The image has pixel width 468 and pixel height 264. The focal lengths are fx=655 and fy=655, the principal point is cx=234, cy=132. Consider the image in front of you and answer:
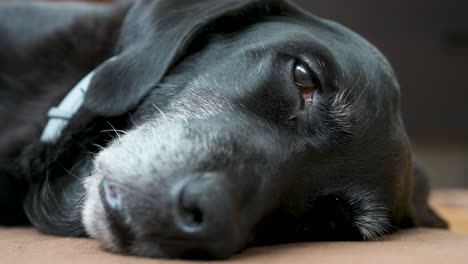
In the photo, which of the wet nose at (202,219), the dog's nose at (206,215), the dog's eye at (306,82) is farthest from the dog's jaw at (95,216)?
the dog's eye at (306,82)

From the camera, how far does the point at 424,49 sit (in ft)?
24.7

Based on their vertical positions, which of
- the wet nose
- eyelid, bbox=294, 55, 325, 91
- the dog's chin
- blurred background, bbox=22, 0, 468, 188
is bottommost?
blurred background, bbox=22, 0, 468, 188

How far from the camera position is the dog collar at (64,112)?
2.49 metres

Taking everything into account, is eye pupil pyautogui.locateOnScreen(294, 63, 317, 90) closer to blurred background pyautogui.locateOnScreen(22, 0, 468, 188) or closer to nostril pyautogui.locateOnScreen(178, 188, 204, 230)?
nostril pyautogui.locateOnScreen(178, 188, 204, 230)

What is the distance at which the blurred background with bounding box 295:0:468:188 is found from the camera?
724cm

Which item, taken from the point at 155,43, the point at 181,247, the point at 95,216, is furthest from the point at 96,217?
the point at 155,43

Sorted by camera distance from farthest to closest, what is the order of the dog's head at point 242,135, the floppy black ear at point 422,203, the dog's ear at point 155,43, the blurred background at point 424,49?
the blurred background at point 424,49 < the floppy black ear at point 422,203 < the dog's ear at point 155,43 < the dog's head at point 242,135

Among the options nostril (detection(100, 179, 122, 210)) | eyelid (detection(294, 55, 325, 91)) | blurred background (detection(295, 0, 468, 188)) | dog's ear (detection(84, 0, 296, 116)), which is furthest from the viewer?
blurred background (detection(295, 0, 468, 188))

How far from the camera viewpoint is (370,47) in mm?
2439

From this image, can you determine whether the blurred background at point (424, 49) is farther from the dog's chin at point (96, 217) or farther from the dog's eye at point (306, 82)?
the dog's chin at point (96, 217)

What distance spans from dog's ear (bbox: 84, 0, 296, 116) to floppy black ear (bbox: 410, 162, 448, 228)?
0.97 metres

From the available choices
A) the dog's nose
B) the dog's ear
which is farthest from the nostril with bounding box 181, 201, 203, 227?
the dog's ear

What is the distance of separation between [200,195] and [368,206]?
78cm

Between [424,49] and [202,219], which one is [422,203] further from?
[424,49]
